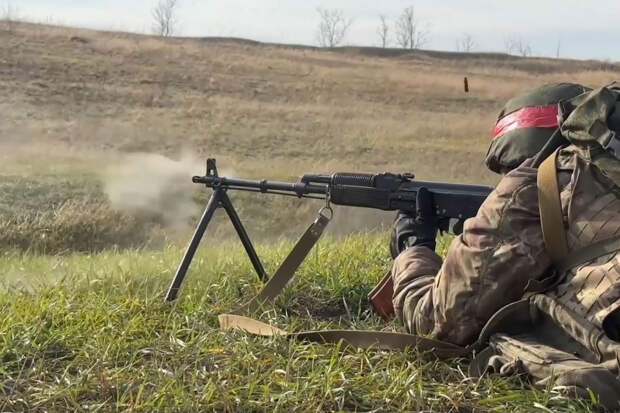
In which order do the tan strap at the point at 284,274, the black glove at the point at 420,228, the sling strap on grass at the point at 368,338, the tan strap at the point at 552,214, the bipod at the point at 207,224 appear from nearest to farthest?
the tan strap at the point at 552,214, the sling strap on grass at the point at 368,338, the black glove at the point at 420,228, the tan strap at the point at 284,274, the bipod at the point at 207,224

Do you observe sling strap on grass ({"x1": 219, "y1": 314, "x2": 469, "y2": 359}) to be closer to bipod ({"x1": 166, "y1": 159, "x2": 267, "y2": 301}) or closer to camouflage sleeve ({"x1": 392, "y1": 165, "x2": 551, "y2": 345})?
camouflage sleeve ({"x1": 392, "y1": 165, "x2": 551, "y2": 345})

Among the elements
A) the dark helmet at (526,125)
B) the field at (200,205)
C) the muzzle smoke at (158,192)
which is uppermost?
the dark helmet at (526,125)

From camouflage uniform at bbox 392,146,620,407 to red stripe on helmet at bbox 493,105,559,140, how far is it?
251 millimetres

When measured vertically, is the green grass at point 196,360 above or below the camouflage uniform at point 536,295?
below

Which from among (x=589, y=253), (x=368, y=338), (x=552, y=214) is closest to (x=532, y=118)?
(x=552, y=214)

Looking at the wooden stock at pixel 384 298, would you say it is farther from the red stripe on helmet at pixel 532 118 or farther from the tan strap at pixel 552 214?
the tan strap at pixel 552 214

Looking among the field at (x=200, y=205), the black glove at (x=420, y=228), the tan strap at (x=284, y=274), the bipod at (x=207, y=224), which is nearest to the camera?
the field at (x=200, y=205)

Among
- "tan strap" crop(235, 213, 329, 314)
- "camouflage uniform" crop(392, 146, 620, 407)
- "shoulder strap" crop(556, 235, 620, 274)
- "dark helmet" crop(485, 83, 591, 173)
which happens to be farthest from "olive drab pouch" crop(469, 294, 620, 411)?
"tan strap" crop(235, 213, 329, 314)

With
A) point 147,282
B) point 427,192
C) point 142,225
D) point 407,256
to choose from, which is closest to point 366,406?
point 407,256

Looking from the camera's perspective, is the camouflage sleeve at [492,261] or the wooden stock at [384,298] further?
the wooden stock at [384,298]

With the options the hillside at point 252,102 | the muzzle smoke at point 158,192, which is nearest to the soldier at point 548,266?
the muzzle smoke at point 158,192

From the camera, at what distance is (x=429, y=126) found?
82.8 ft

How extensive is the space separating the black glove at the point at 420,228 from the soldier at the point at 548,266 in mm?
547

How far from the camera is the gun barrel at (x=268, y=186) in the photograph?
3.92 meters
